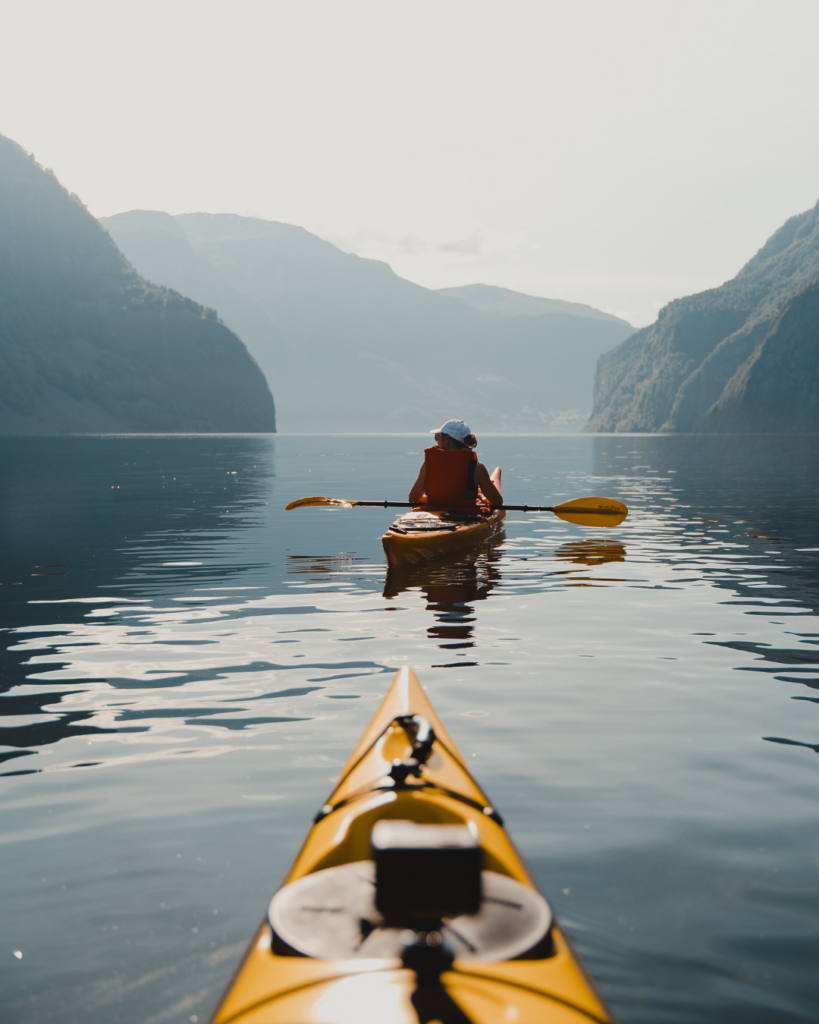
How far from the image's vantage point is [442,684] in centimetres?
718

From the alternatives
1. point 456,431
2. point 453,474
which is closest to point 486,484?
point 453,474

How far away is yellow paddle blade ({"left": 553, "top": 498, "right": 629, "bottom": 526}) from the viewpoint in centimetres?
1558

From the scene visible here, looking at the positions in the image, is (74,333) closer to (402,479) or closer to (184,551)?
(402,479)

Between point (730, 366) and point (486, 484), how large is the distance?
6592 inches

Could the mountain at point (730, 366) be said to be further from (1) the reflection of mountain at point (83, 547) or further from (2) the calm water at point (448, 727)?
Result: (2) the calm water at point (448, 727)

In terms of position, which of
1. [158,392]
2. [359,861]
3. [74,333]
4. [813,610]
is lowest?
[813,610]

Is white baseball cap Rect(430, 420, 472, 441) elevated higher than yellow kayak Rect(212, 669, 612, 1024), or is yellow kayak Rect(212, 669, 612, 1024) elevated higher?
white baseball cap Rect(430, 420, 472, 441)

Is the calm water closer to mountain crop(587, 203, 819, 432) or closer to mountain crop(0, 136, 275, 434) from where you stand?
mountain crop(0, 136, 275, 434)

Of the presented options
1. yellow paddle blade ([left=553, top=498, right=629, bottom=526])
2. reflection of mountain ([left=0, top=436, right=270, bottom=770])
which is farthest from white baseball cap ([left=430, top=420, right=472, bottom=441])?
reflection of mountain ([left=0, top=436, right=270, bottom=770])

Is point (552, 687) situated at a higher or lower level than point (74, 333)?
lower

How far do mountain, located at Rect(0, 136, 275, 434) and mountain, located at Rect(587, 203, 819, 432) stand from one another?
264 feet

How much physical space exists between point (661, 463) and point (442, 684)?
45440mm

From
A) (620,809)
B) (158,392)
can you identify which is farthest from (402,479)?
(158,392)

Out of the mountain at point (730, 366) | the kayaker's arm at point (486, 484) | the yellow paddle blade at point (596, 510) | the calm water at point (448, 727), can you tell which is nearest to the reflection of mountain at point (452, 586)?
the calm water at point (448, 727)
